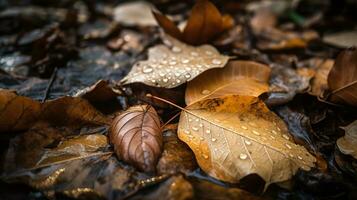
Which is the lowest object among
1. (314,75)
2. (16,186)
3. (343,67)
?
(16,186)

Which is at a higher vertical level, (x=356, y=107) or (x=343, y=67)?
(x=343, y=67)

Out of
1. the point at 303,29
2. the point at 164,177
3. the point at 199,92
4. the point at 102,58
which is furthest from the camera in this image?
the point at 303,29

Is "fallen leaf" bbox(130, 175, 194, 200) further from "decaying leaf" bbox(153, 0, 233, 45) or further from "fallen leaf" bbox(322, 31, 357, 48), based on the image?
"fallen leaf" bbox(322, 31, 357, 48)

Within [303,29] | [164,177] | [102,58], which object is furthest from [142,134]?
[303,29]

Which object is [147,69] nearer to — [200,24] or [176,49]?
[176,49]

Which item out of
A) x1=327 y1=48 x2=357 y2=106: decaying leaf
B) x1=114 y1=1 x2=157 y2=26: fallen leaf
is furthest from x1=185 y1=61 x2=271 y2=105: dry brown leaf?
x1=114 y1=1 x2=157 y2=26: fallen leaf

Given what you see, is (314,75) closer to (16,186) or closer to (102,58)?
(102,58)

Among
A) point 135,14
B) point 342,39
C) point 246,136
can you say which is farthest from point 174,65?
point 342,39
